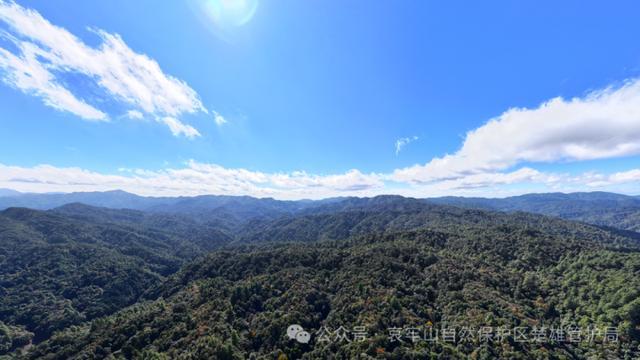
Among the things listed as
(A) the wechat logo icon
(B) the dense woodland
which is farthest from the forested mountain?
(A) the wechat logo icon

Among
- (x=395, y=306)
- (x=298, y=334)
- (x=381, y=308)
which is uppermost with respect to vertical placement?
(x=395, y=306)

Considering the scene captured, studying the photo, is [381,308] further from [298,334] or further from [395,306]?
[298,334]

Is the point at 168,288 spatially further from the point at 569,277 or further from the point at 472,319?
the point at 569,277

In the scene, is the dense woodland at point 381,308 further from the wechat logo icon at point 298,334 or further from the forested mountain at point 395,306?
the wechat logo icon at point 298,334

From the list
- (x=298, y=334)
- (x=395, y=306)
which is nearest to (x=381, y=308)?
(x=395, y=306)

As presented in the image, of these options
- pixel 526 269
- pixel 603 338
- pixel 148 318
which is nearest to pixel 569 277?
pixel 526 269

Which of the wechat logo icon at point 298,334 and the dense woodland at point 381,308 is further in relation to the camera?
the wechat logo icon at point 298,334

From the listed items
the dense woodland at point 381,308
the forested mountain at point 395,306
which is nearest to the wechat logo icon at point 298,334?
the dense woodland at point 381,308

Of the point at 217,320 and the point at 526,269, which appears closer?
the point at 217,320
